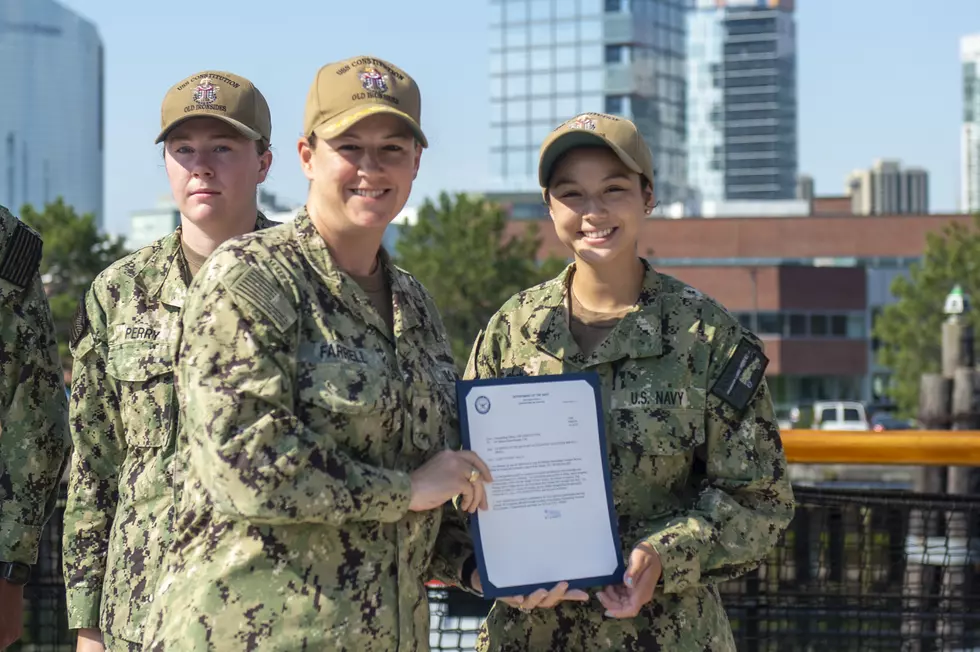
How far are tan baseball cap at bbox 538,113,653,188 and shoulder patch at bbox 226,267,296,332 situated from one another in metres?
0.88

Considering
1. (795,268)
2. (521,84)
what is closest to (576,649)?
(795,268)

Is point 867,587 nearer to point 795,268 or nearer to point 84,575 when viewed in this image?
point 84,575

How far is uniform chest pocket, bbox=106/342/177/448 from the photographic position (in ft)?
11.7

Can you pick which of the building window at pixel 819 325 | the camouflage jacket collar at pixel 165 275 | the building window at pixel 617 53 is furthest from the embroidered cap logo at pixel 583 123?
the building window at pixel 617 53

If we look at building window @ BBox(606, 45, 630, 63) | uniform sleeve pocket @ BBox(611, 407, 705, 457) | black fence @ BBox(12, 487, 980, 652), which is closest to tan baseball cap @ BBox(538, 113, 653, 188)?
uniform sleeve pocket @ BBox(611, 407, 705, 457)

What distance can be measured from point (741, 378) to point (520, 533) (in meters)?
0.67

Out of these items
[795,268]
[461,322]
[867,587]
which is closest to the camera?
[867,587]

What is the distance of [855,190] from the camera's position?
129000 mm

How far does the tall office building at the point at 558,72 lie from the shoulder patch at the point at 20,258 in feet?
469

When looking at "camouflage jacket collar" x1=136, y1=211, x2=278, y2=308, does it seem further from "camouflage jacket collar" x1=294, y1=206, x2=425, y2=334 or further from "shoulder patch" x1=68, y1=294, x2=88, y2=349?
"camouflage jacket collar" x1=294, y1=206, x2=425, y2=334

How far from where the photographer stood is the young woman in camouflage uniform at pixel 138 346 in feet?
11.7

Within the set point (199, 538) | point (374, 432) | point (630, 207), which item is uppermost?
point (630, 207)

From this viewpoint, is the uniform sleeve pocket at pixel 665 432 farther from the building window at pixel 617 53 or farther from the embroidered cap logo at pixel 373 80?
the building window at pixel 617 53

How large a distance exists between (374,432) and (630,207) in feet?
3.15
